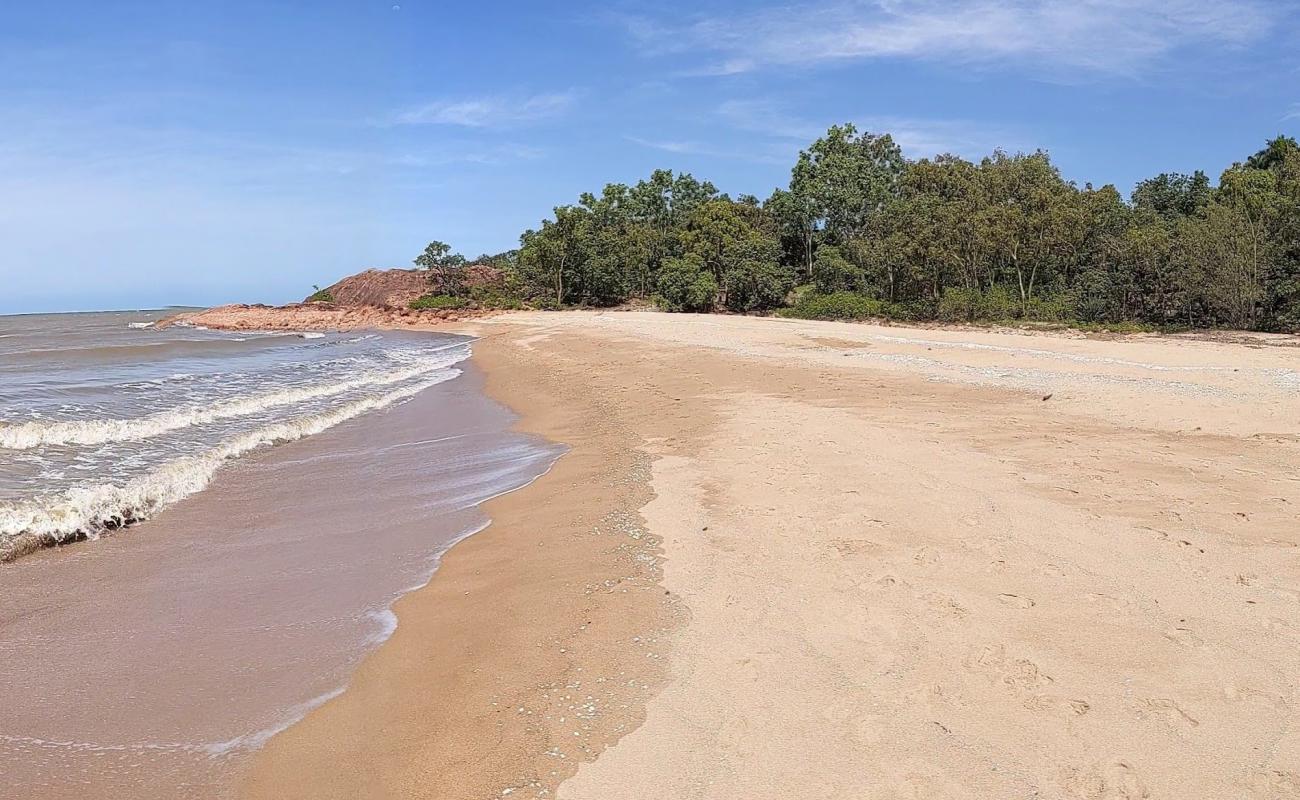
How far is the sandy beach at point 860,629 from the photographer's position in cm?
306

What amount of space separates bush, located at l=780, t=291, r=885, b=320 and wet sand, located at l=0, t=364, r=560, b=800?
2415 centimetres

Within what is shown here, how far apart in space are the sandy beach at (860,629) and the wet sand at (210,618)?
0.34m

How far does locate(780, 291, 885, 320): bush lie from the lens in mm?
31062

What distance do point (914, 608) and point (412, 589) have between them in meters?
3.21

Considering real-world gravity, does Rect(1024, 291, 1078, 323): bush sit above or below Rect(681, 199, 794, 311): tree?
below

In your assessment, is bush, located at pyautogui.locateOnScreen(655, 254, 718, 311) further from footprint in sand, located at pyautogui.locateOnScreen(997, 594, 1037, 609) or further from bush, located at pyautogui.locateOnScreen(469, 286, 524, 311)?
footprint in sand, located at pyautogui.locateOnScreen(997, 594, 1037, 609)

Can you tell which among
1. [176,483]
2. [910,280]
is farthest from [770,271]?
[176,483]

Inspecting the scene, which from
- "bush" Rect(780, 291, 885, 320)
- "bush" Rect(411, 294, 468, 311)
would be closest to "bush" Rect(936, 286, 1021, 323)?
"bush" Rect(780, 291, 885, 320)

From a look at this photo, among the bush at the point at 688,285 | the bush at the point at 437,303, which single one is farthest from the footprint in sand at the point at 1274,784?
the bush at the point at 437,303

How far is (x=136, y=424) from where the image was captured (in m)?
11.8

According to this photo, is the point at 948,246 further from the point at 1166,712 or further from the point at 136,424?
the point at 1166,712

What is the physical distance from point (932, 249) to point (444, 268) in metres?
33.1

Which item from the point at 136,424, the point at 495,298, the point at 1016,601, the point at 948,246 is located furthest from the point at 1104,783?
the point at 495,298

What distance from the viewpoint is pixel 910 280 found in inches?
1272
